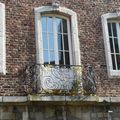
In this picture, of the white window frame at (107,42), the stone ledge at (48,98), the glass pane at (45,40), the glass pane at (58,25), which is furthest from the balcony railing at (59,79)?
the glass pane at (58,25)

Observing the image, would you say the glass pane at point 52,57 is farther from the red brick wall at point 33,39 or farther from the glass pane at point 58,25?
the glass pane at point 58,25

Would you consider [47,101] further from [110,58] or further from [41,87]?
[110,58]

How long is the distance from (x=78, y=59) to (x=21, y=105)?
8.67ft

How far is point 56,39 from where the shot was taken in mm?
13508

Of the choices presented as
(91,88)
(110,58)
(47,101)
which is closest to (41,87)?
(47,101)

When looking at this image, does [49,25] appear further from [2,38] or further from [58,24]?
[2,38]

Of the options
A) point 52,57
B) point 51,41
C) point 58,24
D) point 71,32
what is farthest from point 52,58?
point 58,24

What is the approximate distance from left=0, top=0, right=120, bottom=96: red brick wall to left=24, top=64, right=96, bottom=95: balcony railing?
304 mm

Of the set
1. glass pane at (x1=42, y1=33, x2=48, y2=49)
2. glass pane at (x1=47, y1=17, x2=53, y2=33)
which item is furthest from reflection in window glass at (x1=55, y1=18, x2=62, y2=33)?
glass pane at (x1=42, y1=33, x2=48, y2=49)

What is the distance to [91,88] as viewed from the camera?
12.7 m

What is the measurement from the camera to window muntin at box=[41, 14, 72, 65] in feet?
43.5

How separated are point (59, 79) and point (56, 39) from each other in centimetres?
157

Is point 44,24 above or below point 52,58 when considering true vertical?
above

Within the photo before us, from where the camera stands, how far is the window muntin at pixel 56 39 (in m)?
13.3
